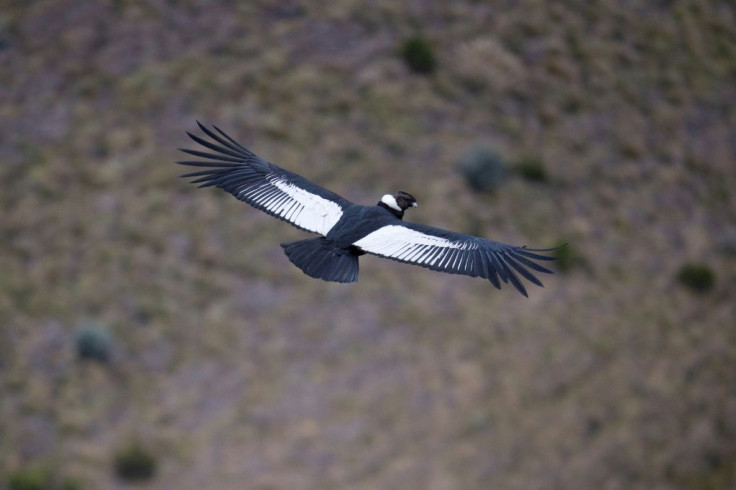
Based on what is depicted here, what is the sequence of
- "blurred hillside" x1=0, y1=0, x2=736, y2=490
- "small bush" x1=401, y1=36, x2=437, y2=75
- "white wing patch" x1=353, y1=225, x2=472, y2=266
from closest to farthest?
1. "white wing patch" x1=353, y1=225, x2=472, y2=266
2. "blurred hillside" x1=0, y1=0, x2=736, y2=490
3. "small bush" x1=401, y1=36, x2=437, y2=75

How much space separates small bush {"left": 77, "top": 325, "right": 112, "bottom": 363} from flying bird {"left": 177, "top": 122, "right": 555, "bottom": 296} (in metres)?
16.7

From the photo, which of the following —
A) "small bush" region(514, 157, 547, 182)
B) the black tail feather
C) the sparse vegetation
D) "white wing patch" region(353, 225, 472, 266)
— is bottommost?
the sparse vegetation

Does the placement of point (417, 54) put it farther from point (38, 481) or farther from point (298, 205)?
point (298, 205)

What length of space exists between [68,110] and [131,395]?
28.4ft

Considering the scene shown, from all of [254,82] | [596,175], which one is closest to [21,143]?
[254,82]

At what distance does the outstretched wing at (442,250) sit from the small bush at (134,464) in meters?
17.5

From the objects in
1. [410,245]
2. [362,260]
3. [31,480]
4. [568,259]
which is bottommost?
[31,480]

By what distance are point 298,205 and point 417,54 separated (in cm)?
2339

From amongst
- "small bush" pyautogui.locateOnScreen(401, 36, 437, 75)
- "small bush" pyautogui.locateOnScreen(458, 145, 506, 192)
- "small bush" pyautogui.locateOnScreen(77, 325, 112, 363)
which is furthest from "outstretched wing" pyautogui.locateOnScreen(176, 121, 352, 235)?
"small bush" pyautogui.locateOnScreen(401, 36, 437, 75)

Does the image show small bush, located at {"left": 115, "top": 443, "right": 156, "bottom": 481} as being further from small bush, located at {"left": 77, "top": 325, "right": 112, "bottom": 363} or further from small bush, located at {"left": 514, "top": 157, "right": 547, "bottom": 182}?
small bush, located at {"left": 514, "top": 157, "right": 547, "bottom": 182}

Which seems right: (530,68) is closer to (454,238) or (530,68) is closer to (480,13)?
(480,13)

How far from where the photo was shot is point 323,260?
11938mm

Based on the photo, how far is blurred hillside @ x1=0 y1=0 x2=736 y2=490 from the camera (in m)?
29.1

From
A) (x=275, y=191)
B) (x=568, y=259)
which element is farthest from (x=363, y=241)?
(x=568, y=259)
